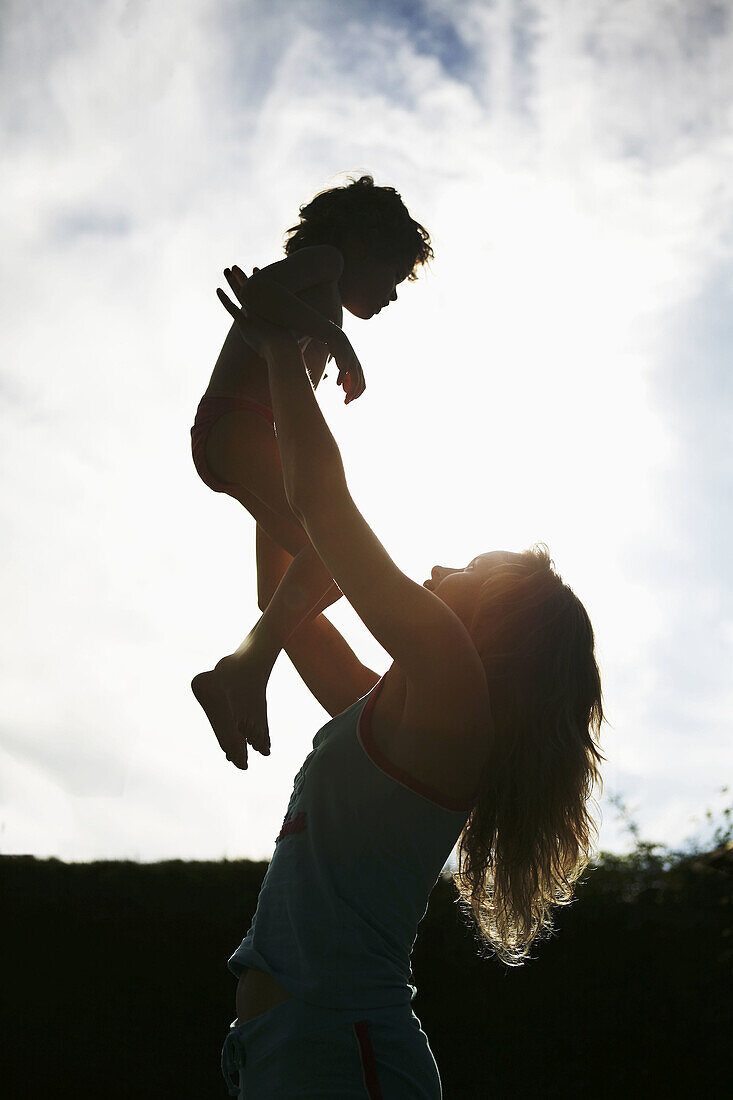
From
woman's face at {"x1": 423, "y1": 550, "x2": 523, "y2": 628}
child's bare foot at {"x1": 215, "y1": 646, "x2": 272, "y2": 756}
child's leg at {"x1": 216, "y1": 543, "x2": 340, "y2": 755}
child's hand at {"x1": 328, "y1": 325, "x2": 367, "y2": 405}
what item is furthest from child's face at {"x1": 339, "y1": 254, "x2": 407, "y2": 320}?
child's bare foot at {"x1": 215, "y1": 646, "x2": 272, "y2": 756}

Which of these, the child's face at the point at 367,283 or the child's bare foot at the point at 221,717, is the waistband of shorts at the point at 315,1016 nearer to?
the child's bare foot at the point at 221,717

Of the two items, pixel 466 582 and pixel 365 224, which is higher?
pixel 365 224

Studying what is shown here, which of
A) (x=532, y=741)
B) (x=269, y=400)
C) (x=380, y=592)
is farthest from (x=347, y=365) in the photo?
(x=532, y=741)

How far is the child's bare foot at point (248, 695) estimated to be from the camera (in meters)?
1.91

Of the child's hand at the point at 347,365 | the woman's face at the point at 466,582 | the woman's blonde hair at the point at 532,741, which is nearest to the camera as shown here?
the woman's blonde hair at the point at 532,741

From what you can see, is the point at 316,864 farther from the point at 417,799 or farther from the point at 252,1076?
the point at 252,1076

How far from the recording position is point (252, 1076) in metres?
1.34

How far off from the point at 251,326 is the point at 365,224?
1.00m

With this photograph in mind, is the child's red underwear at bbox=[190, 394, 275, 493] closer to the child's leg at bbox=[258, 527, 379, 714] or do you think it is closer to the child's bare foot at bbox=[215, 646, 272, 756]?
the child's leg at bbox=[258, 527, 379, 714]

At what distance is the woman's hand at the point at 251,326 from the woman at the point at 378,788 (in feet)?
0.04

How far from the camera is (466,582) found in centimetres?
174

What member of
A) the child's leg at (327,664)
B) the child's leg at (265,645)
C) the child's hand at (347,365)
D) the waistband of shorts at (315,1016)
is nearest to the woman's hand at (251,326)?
the child's hand at (347,365)

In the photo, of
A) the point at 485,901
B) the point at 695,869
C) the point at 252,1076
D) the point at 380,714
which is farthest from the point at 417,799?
the point at 695,869

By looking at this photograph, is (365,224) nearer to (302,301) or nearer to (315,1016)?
(302,301)
